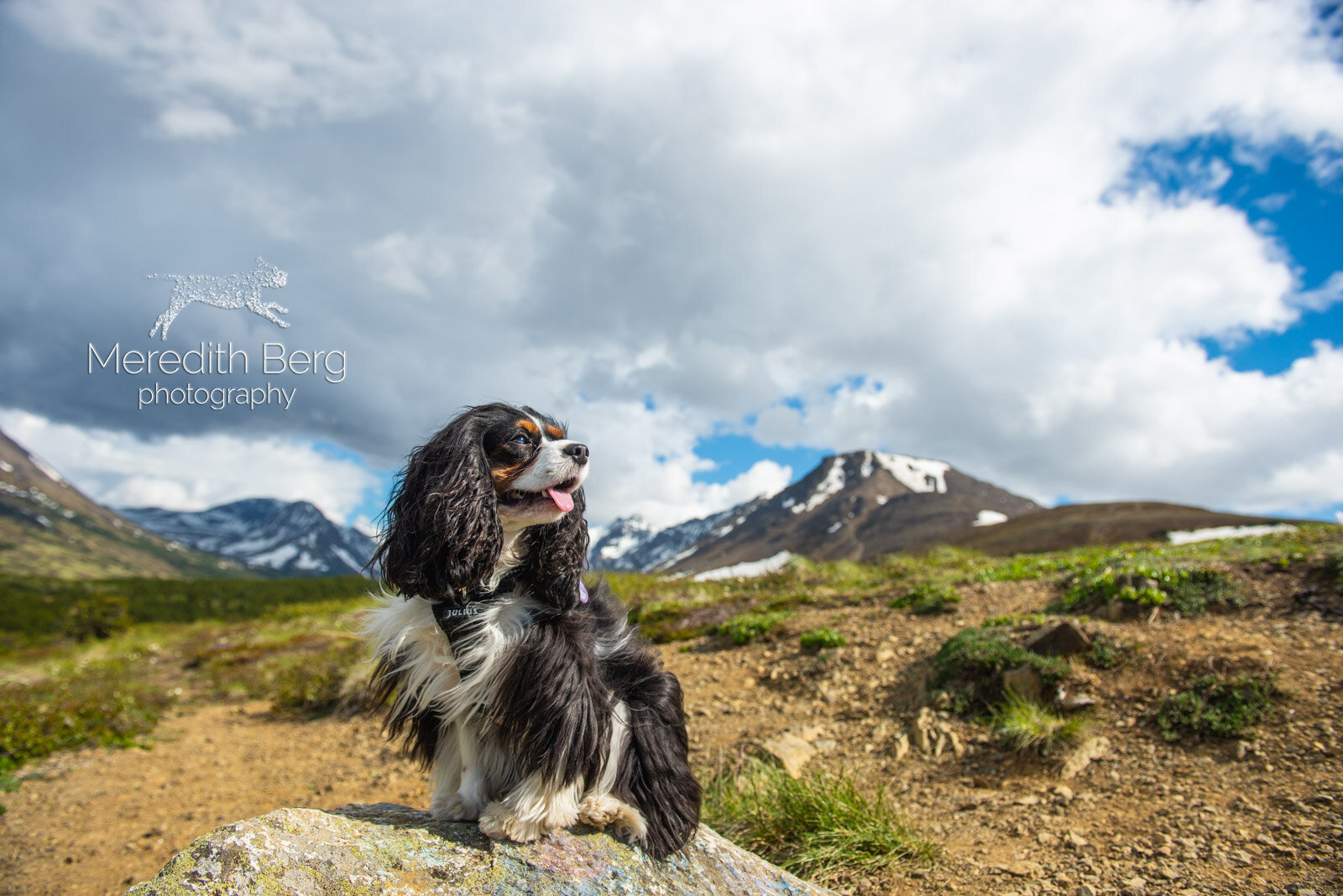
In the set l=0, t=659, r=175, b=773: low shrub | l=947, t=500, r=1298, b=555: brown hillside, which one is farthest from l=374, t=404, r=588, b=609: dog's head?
l=947, t=500, r=1298, b=555: brown hillside

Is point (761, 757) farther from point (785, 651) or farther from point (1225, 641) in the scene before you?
point (1225, 641)

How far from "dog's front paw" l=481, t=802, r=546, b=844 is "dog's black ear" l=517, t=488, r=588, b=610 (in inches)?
33.6

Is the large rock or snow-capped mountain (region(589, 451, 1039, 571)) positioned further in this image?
snow-capped mountain (region(589, 451, 1039, 571))

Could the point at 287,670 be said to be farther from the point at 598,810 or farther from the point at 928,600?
the point at 598,810

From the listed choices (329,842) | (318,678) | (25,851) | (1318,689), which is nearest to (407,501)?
(329,842)

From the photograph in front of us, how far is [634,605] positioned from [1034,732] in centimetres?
844

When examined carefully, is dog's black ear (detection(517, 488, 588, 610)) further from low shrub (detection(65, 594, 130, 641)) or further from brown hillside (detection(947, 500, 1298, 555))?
low shrub (detection(65, 594, 130, 641))

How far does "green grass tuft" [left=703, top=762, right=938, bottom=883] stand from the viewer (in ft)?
12.3

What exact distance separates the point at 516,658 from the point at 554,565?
422 mm

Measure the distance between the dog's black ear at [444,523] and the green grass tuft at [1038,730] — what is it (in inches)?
174

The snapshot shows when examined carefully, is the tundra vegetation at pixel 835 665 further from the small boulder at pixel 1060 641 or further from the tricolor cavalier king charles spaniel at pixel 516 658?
the tricolor cavalier king charles spaniel at pixel 516 658

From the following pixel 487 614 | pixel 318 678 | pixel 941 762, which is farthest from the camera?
pixel 318 678

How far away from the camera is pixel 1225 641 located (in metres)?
5.71

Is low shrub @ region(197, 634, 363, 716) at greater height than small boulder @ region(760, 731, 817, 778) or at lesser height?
lesser
